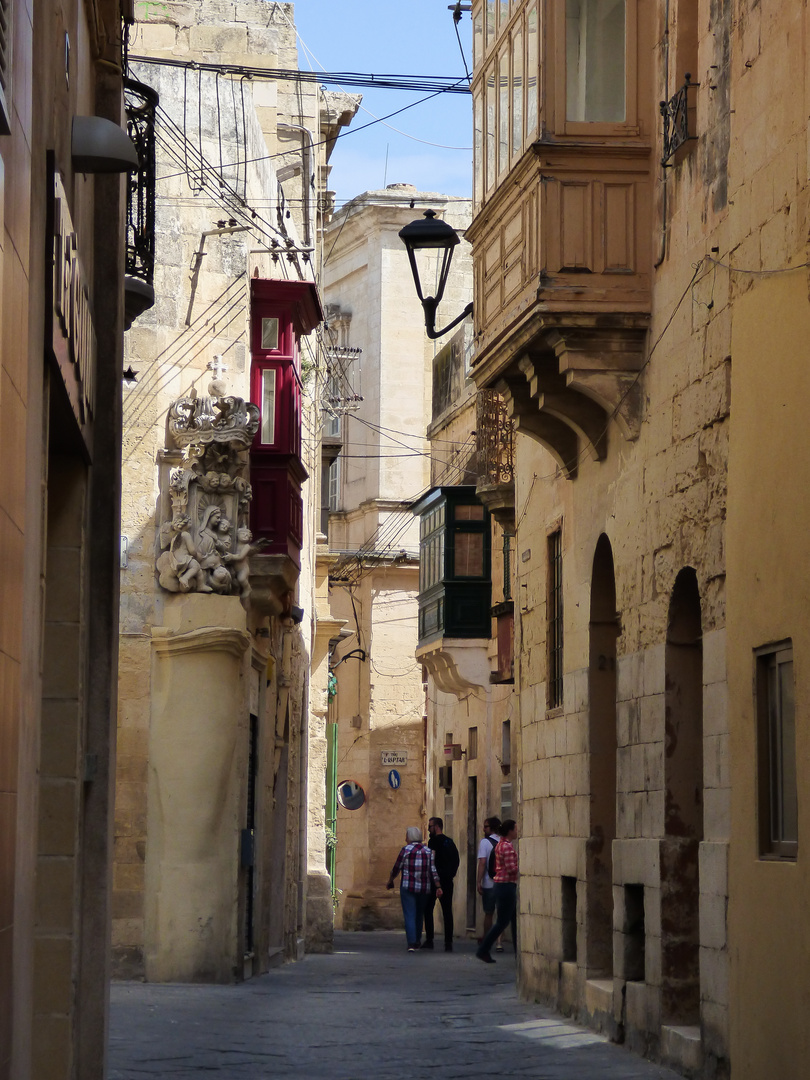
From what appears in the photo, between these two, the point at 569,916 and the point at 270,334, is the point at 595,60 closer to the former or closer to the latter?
the point at 569,916

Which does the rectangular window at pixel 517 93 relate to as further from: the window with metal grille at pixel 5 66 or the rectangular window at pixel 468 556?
the rectangular window at pixel 468 556

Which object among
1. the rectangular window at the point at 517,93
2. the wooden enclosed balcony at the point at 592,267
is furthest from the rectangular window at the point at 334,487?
the wooden enclosed balcony at the point at 592,267

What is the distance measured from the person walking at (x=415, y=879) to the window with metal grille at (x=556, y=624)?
835cm

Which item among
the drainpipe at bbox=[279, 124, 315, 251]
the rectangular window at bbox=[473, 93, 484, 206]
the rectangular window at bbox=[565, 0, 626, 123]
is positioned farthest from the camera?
the drainpipe at bbox=[279, 124, 315, 251]

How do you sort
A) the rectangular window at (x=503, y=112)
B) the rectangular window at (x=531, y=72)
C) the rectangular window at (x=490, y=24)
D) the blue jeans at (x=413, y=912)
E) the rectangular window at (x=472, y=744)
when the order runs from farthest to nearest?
the rectangular window at (x=472, y=744)
the blue jeans at (x=413, y=912)
the rectangular window at (x=490, y=24)
the rectangular window at (x=503, y=112)
the rectangular window at (x=531, y=72)

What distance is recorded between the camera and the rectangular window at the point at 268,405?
20.8 metres

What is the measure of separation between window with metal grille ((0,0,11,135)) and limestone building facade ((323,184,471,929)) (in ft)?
106

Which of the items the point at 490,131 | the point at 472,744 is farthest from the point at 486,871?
the point at 490,131

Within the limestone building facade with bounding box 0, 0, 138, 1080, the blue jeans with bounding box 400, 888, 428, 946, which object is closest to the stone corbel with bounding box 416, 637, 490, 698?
the blue jeans with bounding box 400, 888, 428, 946

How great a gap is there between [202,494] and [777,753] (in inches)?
398

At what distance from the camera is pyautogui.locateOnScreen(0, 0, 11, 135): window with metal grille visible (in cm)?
552

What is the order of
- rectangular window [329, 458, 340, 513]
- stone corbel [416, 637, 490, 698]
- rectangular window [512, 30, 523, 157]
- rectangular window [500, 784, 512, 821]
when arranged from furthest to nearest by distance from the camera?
rectangular window [329, 458, 340, 513] → stone corbel [416, 637, 490, 698] → rectangular window [500, 784, 512, 821] → rectangular window [512, 30, 523, 157]

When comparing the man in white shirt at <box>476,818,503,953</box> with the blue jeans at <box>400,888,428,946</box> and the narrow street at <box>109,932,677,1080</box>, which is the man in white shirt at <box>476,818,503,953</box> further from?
the narrow street at <box>109,932,677,1080</box>

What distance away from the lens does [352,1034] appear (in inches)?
521
